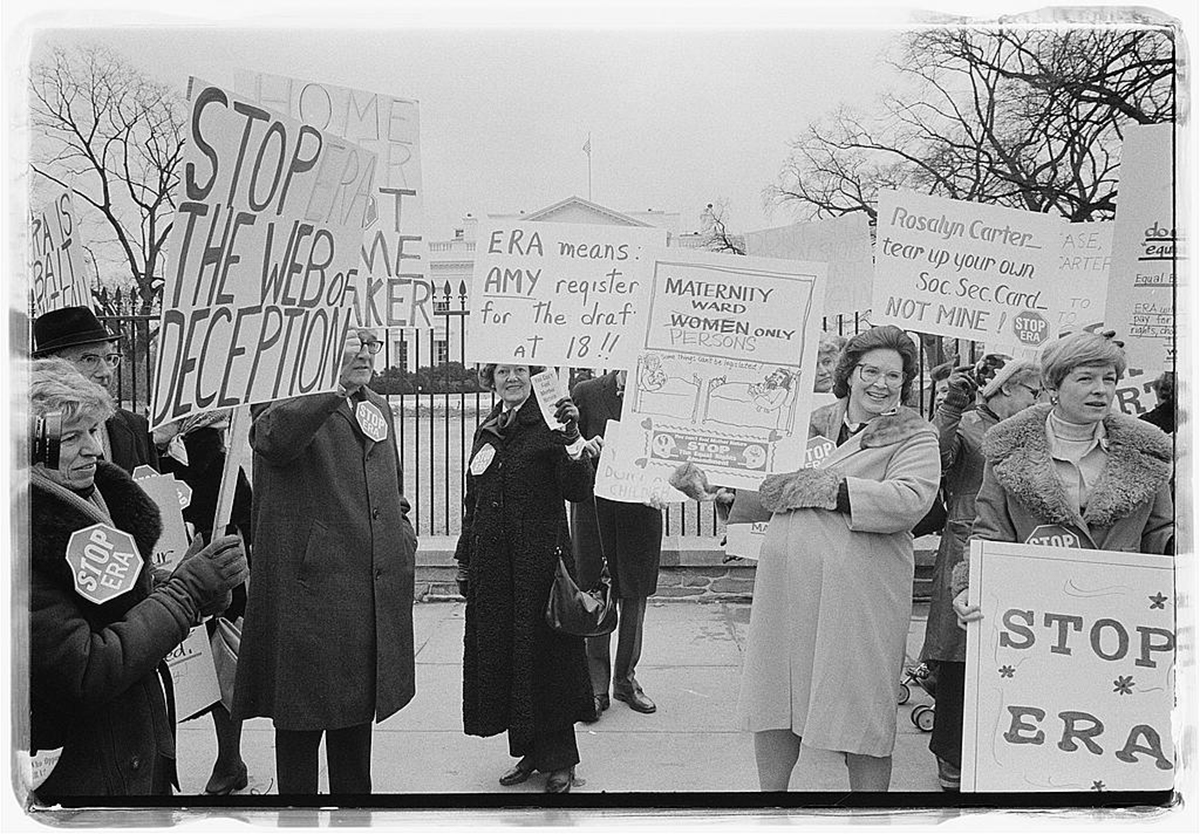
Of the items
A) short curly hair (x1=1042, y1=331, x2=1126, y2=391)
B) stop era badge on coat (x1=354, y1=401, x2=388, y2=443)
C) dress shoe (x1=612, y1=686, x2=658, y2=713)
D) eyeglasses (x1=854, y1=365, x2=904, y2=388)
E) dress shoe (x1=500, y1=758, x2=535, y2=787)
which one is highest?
short curly hair (x1=1042, y1=331, x2=1126, y2=391)

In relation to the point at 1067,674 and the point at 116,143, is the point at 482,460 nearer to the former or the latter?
the point at 116,143

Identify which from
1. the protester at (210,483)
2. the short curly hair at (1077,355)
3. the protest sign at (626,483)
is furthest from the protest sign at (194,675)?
the short curly hair at (1077,355)

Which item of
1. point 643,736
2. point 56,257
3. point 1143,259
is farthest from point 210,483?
point 1143,259

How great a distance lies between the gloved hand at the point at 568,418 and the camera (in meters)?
3.22

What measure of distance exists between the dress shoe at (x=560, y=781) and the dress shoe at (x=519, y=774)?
60mm

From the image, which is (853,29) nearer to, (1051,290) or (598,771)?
(1051,290)

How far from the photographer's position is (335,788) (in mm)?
3342

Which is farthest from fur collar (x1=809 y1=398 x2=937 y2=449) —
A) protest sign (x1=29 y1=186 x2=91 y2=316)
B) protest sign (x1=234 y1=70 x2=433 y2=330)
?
protest sign (x1=29 y1=186 x2=91 y2=316)

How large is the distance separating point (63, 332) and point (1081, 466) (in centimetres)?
278

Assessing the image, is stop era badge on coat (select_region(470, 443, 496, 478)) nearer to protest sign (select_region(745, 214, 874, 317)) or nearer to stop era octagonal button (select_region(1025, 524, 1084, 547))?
protest sign (select_region(745, 214, 874, 317))

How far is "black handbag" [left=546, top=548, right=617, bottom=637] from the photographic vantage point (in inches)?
128

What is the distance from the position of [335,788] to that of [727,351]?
1638mm

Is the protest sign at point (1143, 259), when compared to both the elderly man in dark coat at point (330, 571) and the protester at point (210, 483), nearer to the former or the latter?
the elderly man in dark coat at point (330, 571)

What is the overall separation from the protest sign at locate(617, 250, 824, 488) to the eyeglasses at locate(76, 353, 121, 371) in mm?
1390
